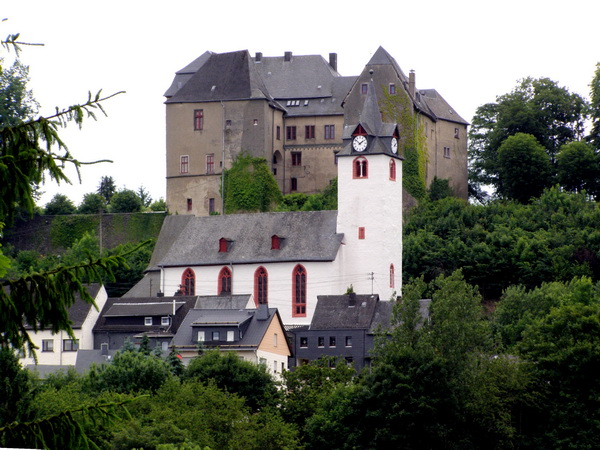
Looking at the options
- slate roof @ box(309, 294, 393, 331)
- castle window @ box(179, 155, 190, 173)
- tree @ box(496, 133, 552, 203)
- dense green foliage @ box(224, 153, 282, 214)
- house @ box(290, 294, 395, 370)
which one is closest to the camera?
house @ box(290, 294, 395, 370)

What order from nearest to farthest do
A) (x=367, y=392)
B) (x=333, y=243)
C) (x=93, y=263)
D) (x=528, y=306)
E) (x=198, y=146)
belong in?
(x=93, y=263)
(x=367, y=392)
(x=528, y=306)
(x=333, y=243)
(x=198, y=146)

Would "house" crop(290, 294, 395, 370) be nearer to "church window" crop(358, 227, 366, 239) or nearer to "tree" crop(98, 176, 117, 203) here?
"church window" crop(358, 227, 366, 239)

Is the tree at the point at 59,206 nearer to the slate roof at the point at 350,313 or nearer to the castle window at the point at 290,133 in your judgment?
the castle window at the point at 290,133

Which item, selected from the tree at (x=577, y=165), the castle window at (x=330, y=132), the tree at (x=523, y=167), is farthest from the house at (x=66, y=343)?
the tree at (x=577, y=165)

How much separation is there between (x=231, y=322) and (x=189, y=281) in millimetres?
11885

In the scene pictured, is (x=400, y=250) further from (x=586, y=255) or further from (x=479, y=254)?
(x=586, y=255)

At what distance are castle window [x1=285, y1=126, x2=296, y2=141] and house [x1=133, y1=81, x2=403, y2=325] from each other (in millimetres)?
9881

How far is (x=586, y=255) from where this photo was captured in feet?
234

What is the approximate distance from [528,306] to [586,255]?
8488 millimetres

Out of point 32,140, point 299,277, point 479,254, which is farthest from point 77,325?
point 32,140

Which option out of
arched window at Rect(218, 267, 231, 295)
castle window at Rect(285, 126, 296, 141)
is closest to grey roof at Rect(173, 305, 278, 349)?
arched window at Rect(218, 267, 231, 295)

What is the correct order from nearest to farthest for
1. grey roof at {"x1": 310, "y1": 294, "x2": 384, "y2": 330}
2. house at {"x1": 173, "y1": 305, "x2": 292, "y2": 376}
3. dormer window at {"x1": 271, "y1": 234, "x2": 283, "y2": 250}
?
1. house at {"x1": 173, "y1": 305, "x2": 292, "y2": 376}
2. grey roof at {"x1": 310, "y1": 294, "x2": 384, "y2": 330}
3. dormer window at {"x1": 271, "y1": 234, "x2": 283, "y2": 250}

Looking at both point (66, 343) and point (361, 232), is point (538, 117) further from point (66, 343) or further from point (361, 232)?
point (66, 343)

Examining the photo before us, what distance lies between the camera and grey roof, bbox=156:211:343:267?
70188mm
